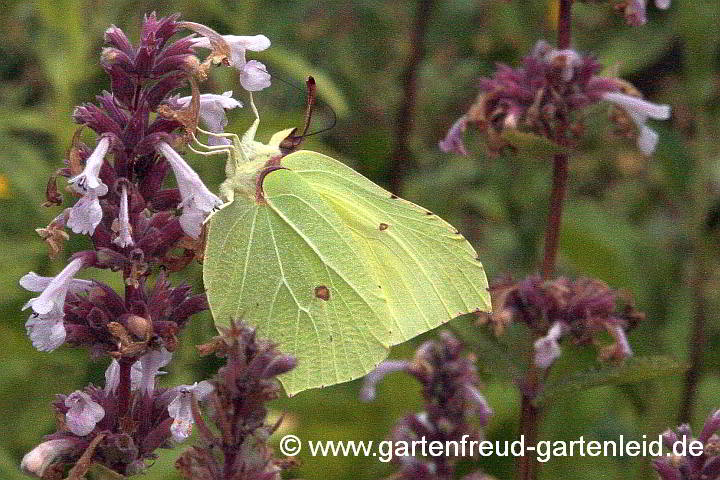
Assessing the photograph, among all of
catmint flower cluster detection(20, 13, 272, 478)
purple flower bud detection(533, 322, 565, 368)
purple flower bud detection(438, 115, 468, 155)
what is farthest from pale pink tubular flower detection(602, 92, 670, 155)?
catmint flower cluster detection(20, 13, 272, 478)

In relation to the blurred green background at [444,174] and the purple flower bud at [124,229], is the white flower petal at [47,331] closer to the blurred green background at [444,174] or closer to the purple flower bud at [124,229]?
the purple flower bud at [124,229]

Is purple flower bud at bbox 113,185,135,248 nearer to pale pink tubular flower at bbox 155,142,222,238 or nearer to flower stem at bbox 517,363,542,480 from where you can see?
pale pink tubular flower at bbox 155,142,222,238

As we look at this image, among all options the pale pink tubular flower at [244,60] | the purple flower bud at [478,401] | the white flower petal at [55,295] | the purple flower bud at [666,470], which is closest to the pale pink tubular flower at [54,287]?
the white flower petal at [55,295]

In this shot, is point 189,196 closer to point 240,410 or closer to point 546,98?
point 240,410

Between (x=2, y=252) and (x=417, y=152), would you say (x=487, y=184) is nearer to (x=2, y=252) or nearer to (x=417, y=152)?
(x=417, y=152)

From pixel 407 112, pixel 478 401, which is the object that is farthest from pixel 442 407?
pixel 407 112

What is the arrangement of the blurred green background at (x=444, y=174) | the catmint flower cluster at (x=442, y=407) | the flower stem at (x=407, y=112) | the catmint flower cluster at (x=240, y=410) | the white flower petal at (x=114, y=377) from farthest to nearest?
the flower stem at (x=407, y=112) < the blurred green background at (x=444, y=174) < the catmint flower cluster at (x=442, y=407) < the white flower petal at (x=114, y=377) < the catmint flower cluster at (x=240, y=410)
